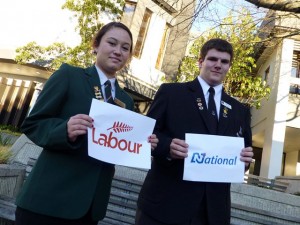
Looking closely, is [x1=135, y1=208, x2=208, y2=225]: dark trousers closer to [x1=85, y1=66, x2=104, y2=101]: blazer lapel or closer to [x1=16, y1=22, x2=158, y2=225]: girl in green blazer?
[x1=16, y1=22, x2=158, y2=225]: girl in green blazer

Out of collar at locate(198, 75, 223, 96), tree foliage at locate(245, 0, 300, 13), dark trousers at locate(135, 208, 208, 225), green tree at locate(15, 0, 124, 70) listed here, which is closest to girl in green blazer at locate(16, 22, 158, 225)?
dark trousers at locate(135, 208, 208, 225)

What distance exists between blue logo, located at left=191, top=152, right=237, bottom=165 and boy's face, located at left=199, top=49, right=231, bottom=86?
1.84 feet

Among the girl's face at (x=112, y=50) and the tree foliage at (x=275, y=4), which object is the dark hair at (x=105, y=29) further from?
the tree foliage at (x=275, y=4)

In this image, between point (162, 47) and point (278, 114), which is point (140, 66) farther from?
point (278, 114)

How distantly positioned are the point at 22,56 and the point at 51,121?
32.2 ft

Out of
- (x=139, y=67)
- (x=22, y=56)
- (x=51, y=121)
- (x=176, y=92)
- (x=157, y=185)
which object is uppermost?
(x=139, y=67)

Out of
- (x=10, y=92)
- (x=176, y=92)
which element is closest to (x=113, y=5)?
(x=10, y=92)

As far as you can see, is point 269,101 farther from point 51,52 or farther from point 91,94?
point 91,94

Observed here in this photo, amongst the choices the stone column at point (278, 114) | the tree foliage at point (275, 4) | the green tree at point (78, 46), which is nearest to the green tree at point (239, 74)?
the stone column at point (278, 114)

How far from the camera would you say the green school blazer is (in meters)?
1.77

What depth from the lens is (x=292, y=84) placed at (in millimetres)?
13641

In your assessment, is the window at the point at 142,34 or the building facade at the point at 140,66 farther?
the window at the point at 142,34

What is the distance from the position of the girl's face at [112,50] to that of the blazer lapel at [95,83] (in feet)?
0.32

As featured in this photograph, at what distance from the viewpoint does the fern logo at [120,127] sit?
2.08 metres
